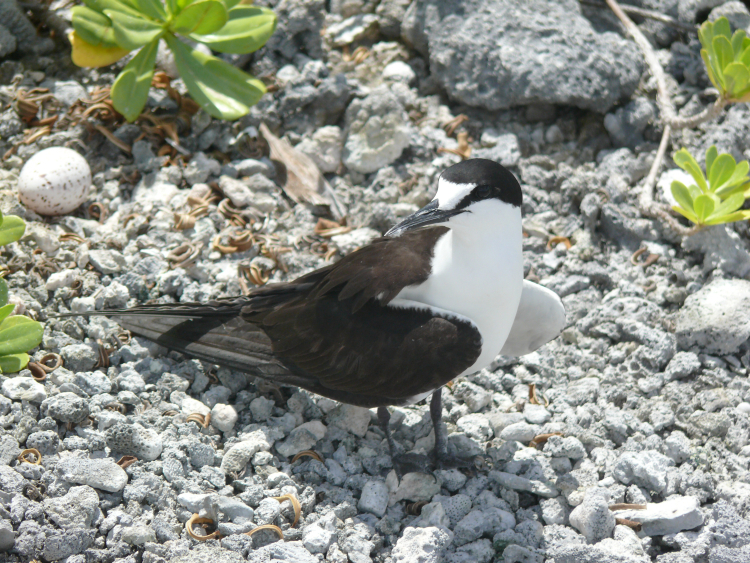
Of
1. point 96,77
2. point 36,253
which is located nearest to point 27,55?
point 96,77

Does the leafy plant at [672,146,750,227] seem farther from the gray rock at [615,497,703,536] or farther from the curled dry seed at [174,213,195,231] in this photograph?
the curled dry seed at [174,213,195,231]

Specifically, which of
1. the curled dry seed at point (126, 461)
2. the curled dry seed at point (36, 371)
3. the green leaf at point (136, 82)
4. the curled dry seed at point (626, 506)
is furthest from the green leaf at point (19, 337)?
the curled dry seed at point (626, 506)

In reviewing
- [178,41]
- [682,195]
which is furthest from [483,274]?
[178,41]

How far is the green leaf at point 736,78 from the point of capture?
4000 millimetres

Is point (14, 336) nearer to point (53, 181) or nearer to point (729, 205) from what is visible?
point (53, 181)

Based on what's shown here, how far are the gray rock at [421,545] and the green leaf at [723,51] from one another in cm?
308

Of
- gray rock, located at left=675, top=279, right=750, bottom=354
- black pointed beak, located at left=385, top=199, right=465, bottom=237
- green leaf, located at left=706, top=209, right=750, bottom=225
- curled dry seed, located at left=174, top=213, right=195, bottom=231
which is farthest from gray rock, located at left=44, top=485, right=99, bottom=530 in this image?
green leaf, located at left=706, top=209, right=750, bottom=225

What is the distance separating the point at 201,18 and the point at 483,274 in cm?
221

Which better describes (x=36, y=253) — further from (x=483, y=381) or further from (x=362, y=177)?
(x=483, y=381)

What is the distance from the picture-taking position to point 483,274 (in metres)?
3.18

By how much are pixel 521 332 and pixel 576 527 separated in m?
0.96

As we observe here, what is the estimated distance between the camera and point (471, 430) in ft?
11.8

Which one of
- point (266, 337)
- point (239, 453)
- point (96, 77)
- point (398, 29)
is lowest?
point (239, 453)

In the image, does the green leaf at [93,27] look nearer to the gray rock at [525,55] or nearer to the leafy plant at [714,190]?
the gray rock at [525,55]
